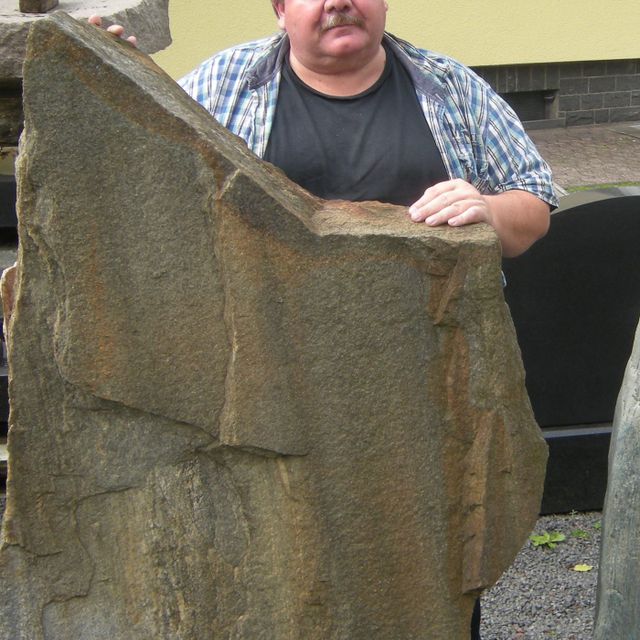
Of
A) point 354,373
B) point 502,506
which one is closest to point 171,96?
point 354,373

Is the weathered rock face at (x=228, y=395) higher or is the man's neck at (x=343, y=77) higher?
the man's neck at (x=343, y=77)

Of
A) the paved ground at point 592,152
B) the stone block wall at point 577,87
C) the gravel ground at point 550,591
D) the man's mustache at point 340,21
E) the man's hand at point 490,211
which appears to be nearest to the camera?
the man's hand at point 490,211

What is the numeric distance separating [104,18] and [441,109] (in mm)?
1386

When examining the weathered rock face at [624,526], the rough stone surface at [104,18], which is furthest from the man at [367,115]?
the rough stone surface at [104,18]

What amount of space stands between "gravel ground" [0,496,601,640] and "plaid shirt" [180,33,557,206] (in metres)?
1.40

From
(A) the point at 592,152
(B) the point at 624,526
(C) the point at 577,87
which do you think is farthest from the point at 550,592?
(C) the point at 577,87

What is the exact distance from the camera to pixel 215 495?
1.96 m

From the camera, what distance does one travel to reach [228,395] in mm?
1883

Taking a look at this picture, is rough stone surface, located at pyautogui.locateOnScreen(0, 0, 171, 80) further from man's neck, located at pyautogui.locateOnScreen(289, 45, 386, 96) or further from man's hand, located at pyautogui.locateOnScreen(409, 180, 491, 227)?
man's hand, located at pyautogui.locateOnScreen(409, 180, 491, 227)

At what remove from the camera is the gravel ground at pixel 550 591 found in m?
3.07

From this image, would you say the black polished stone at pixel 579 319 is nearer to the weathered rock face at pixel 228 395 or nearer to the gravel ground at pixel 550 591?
the gravel ground at pixel 550 591

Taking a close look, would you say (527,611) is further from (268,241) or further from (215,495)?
(268,241)

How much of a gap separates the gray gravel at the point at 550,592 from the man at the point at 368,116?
137 cm

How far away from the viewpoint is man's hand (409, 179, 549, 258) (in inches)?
75.5
